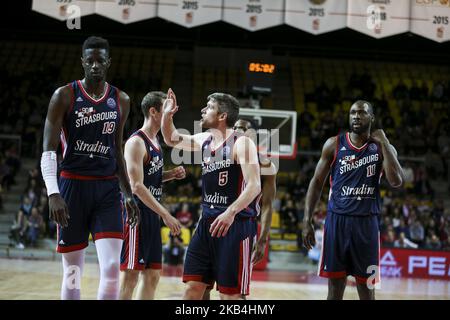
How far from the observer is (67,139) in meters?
4.77

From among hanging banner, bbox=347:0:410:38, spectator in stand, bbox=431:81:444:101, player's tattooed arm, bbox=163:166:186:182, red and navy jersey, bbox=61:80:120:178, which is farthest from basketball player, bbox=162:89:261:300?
spectator in stand, bbox=431:81:444:101

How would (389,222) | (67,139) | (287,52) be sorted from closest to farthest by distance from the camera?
(67,139), (389,222), (287,52)

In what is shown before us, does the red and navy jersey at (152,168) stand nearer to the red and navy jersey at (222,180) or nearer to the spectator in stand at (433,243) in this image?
the red and navy jersey at (222,180)

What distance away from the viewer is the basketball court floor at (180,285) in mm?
8836

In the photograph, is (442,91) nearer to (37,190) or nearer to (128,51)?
(128,51)

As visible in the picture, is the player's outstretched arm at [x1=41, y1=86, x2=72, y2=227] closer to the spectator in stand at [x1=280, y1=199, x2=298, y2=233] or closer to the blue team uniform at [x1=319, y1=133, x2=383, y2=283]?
the blue team uniform at [x1=319, y1=133, x2=383, y2=283]

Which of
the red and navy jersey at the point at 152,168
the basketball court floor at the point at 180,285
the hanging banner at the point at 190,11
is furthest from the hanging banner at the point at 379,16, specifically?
the red and navy jersey at the point at 152,168

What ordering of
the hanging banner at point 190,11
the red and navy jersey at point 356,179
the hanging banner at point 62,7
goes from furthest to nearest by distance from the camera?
the hanging banner at point 190,11, the hanging banner at point 62,7, the red and navy jersey at point 356,179

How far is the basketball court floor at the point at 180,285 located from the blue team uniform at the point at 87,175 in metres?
3.59

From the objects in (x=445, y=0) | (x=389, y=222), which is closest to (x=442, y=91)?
(x=389, y=222)

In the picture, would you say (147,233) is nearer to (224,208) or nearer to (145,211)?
(145,211)

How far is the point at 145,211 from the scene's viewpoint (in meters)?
5.79

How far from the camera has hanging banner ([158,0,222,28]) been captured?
12844 millimetres

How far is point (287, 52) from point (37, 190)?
409 inches
